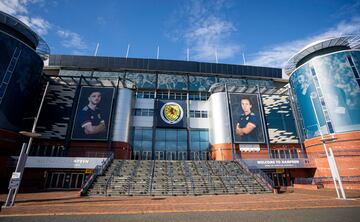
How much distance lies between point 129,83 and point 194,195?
2704cm

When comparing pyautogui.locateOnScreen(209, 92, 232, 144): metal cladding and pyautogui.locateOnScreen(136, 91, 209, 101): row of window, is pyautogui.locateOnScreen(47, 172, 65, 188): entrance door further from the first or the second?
pyautogui.locateOnScreen(209, 92, 232, 144): metal cladding

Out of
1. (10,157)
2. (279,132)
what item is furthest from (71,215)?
(279,132)

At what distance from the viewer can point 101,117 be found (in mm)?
31219

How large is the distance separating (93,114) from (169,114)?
48.4ft

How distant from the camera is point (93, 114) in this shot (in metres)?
31.4

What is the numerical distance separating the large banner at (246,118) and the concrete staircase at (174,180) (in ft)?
28.7

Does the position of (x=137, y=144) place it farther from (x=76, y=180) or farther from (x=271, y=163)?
(x=271, y=163)

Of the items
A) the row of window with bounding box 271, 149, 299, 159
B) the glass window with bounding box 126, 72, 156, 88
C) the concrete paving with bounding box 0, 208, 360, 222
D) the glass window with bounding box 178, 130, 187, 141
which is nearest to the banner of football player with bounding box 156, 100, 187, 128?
the glass window with bounding box 178, 130, 187, 141

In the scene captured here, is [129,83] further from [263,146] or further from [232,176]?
[263,146]

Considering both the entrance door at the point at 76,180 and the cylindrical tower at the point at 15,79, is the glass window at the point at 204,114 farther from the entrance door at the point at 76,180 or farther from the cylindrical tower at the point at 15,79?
the cylindrical tower at the point at 15,79

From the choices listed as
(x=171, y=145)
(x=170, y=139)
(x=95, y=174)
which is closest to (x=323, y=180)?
(x=171, y=145)

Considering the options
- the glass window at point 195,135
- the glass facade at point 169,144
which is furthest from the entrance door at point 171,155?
the glass window at point 195,135

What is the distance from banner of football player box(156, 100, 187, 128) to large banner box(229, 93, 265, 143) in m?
10.4

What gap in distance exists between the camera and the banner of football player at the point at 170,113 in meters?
36.3
